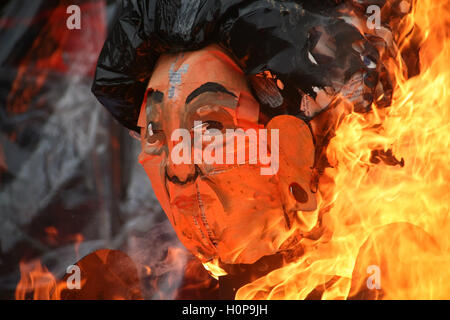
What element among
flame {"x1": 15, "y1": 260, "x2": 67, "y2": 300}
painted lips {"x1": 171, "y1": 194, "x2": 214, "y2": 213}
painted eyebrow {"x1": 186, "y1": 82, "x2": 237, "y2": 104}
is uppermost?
painted eyebrow {"x1": 186, "y1": 82, "x2": 237, "y2": 104}

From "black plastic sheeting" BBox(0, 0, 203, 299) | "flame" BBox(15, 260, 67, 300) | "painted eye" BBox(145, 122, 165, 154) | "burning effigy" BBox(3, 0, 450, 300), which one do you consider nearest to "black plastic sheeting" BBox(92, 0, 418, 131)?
"burning effigy" BBox(3, 0, 450, 300)

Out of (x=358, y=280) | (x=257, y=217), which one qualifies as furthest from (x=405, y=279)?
(x=257, y=217)

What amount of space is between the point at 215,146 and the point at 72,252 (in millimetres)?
1218

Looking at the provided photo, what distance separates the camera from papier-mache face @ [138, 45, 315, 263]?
1.52 metres

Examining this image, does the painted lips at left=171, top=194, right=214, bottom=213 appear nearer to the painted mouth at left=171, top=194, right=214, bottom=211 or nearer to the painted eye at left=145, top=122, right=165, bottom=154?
the painted mouth at left=171, top=194, right=214, bottom=211

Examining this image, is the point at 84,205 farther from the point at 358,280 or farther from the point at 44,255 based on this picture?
the point at 358,280

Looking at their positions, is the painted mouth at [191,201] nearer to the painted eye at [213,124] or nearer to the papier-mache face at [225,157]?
the papier-mache face at [225,157]

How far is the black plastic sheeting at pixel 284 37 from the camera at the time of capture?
4.58ft

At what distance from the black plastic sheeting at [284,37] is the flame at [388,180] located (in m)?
0.15

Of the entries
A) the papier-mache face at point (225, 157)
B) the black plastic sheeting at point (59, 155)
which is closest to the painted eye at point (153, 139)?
the papier-mache face at point (225, 157)

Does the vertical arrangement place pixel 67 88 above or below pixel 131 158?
above

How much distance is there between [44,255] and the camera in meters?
2.45
